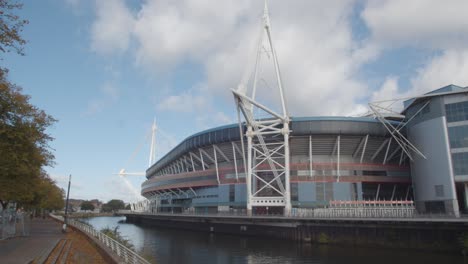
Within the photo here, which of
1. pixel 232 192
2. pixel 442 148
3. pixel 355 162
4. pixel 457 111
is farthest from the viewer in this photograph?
pixel 232 192

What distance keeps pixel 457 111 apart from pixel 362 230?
20.6 metres

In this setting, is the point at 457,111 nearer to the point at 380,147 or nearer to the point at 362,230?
the point at 380,147

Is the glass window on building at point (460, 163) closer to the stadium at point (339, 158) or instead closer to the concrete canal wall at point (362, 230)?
the stadium at point (339, 158)

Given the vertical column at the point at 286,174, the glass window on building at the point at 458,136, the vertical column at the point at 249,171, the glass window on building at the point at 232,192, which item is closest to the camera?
the glass window on building at the point at 458,136

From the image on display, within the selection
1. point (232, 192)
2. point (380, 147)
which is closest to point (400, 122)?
point (380, 147)

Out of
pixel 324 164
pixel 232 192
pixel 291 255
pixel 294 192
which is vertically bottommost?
pixel 291 255

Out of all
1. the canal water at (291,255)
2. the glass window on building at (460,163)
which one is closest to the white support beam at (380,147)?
the glass window on building at (460,163)

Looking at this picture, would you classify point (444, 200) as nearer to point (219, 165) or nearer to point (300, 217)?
point (300, 217)

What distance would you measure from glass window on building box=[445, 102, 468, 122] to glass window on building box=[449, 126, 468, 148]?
1.19 meters

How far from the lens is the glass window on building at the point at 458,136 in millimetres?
45562

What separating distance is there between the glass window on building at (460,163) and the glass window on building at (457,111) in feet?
15.0

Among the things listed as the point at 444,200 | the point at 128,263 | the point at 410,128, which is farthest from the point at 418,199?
the point at 128,263

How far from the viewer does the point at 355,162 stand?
218ft

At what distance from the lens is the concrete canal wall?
35.6m
